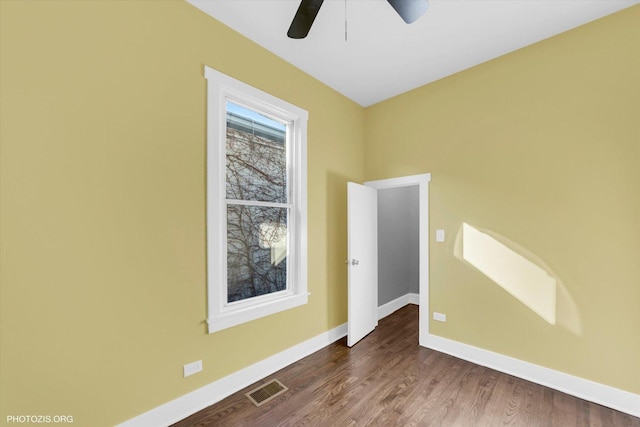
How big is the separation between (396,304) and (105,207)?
404 centimetres

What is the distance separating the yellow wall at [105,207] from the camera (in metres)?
1.37

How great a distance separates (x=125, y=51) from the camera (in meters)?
1.70

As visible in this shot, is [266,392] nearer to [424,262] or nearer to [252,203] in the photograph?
[252,203]

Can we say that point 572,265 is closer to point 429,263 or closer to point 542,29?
point 429,263

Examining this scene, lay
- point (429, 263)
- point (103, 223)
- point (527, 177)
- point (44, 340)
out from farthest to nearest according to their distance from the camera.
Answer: point (429, 263), point (527, 177), point (103, 223), point (44, 340)

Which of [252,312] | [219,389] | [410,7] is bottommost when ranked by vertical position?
[219,389]

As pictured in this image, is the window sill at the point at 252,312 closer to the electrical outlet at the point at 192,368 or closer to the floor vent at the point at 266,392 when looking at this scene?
the electrical outlet at the point at 192,368

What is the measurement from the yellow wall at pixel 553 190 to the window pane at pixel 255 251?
5.75 ft

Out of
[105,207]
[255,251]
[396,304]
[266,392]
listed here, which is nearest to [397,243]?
[396,304]

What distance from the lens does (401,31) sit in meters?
2.25

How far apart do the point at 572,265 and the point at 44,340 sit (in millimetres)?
3713

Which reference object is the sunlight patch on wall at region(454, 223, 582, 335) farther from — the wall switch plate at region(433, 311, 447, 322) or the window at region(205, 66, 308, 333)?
the window at region(205, 66, 308, 333)

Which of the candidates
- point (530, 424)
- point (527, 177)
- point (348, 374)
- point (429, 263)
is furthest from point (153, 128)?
point (530, 424)

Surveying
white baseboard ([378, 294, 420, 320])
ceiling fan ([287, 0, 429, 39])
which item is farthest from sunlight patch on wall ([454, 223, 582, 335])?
ceiling fan ([287, 0, 429, 39])
